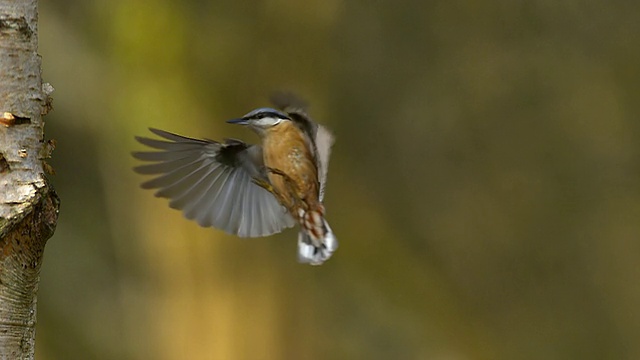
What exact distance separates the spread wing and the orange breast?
0.09m

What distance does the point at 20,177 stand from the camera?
1.25 m

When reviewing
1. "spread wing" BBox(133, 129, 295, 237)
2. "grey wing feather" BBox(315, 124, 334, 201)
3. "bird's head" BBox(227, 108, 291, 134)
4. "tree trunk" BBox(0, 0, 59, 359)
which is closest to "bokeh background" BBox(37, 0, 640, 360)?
"spread wing" BBox(133, 129, 295, 237)

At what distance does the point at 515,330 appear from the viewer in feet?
16.4

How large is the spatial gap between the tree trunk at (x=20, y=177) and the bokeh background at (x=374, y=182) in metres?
2.66

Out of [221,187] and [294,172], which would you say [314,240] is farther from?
[221,187]

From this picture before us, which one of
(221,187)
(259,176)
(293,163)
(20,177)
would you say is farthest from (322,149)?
(20,177)

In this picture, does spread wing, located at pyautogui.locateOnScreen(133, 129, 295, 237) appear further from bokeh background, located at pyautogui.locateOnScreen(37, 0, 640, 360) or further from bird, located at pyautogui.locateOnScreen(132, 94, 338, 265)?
bokeh background, located at pyautogui.locateOnScreen(37, 0, 640, 360)

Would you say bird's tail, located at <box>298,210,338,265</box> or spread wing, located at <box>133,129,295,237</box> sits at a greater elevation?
spread wing, located at <box>133,129,295,237</box>

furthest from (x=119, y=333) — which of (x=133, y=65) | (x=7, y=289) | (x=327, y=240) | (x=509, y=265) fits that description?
(x=7, y=289)

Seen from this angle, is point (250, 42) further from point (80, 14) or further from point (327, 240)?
point (327, 240)

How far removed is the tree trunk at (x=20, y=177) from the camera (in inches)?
48.9

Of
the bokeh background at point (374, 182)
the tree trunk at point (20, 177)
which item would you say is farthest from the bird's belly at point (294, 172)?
the bokeh background at point (374, 182)

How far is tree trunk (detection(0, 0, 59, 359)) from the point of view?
4.07 feet

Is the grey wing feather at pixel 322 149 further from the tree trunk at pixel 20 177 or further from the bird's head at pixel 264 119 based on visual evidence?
the tree trunk at pixel 20 177
